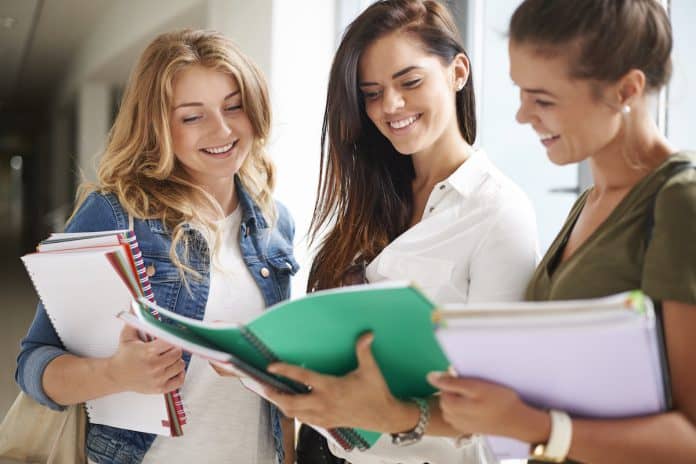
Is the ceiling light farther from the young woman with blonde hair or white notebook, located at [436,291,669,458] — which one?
white notebook, located at [436,291,669,458]

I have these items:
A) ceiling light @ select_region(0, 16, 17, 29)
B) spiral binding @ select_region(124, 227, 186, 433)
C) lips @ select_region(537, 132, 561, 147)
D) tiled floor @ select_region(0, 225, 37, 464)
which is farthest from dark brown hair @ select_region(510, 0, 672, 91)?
ceiling light @ select_region(0, 16, 17, 29)

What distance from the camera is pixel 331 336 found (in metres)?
1.06

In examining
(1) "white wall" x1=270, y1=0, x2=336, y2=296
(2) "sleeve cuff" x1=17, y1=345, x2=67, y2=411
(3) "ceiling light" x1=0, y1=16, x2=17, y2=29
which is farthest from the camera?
(3) "ceiling light" x1=0, y1=16, x2=17, y2=29

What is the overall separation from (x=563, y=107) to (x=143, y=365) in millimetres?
853

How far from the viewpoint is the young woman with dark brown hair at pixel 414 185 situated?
147cm

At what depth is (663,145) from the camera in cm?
109

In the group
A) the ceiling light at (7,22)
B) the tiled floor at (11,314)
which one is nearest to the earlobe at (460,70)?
the tiled floor at (11,314)

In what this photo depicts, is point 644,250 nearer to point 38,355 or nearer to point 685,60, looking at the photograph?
point 38,355

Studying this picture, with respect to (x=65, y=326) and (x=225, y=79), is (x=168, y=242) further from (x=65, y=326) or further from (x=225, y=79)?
(x=225, y=79)

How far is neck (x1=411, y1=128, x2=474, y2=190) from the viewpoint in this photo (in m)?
1.70

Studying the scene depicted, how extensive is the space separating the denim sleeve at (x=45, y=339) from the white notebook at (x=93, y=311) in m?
0.05

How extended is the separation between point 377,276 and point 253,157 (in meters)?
0.53

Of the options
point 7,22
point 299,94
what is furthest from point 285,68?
point 7,22

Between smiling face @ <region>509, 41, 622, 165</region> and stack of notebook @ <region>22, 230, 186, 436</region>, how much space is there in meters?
0.72
